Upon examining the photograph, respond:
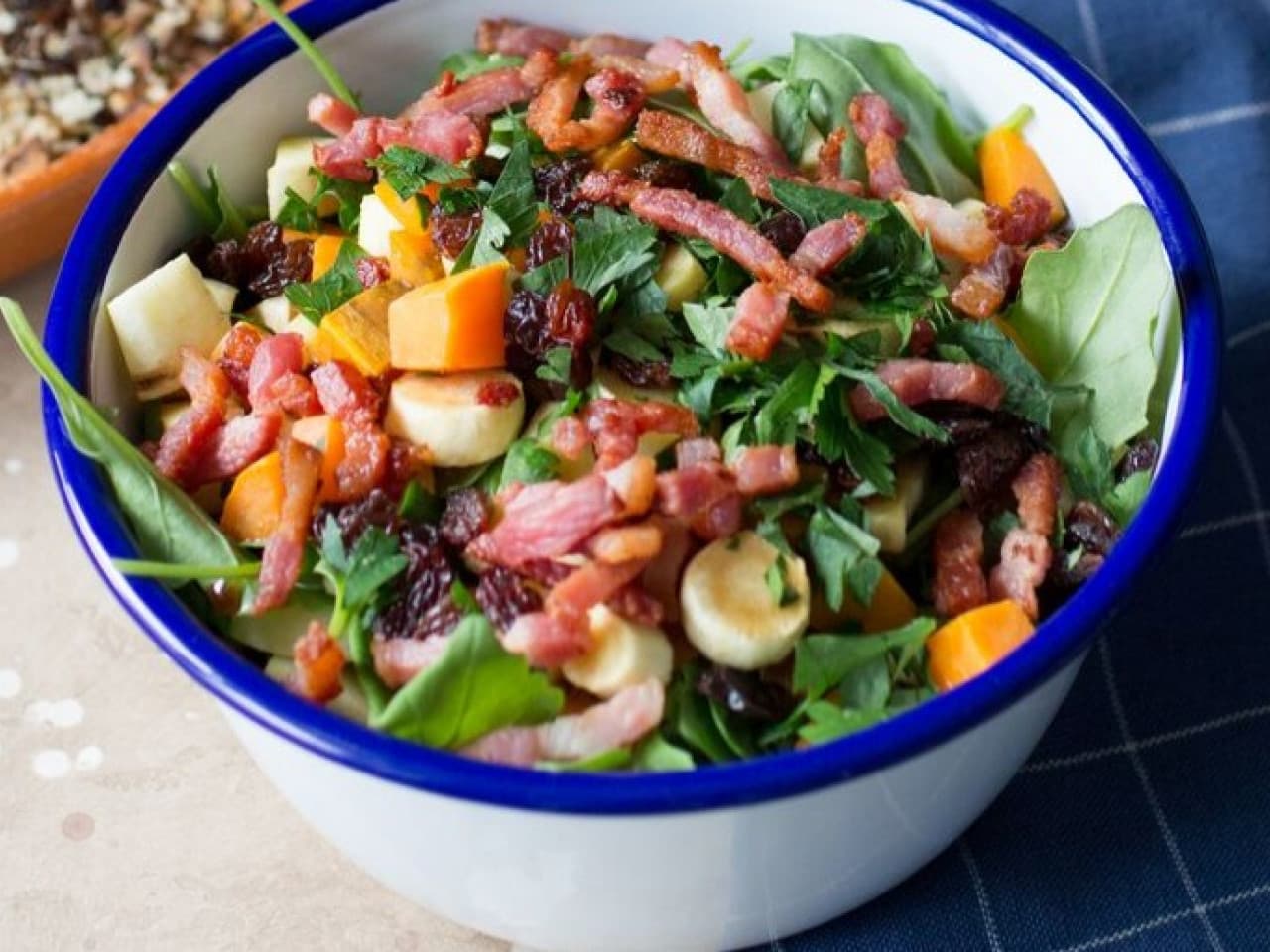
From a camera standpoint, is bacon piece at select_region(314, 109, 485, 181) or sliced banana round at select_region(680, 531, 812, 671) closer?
sliced banana round at select_region(680, 531, 812, 671)

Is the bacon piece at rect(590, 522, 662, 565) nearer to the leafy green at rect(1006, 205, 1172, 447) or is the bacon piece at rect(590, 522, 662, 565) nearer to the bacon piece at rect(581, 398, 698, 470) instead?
the bacon piece at rect(581, 398, 698, 470)

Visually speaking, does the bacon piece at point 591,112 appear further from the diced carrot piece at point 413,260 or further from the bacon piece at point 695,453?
the bacon piece at point 695,453

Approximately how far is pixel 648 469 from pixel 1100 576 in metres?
0.47

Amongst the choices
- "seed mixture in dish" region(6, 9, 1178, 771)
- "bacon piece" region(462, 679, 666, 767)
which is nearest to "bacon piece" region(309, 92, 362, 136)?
"seed mixture in dish" region(6, 9, 1178, 771)

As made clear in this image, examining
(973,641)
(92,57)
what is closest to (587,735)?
(973,641)

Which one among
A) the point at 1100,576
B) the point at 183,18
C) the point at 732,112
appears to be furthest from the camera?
the point at 183,18

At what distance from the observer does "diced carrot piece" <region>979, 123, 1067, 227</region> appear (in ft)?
7.36

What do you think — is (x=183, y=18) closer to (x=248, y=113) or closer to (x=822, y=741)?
(x=248, y=113)

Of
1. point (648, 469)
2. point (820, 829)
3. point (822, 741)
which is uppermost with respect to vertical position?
point (648, 469)

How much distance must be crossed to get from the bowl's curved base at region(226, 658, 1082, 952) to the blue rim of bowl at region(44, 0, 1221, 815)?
40 mm

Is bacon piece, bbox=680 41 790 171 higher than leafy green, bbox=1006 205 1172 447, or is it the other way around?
bacon piece, bbox=680 41 790 171

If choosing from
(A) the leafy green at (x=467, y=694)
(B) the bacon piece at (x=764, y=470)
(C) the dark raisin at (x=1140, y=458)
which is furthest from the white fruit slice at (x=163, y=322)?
(C) the dark raisin at (x=1140, y=458)

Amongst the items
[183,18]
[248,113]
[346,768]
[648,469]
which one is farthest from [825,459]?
[183,18]

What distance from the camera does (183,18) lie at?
321 cm
